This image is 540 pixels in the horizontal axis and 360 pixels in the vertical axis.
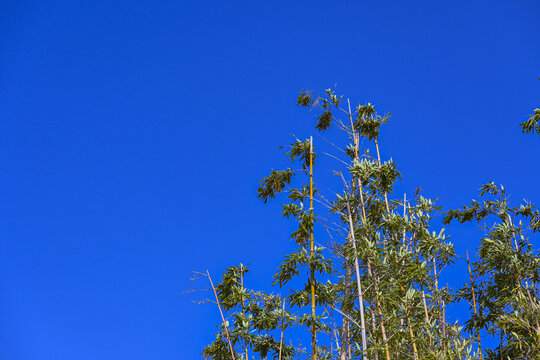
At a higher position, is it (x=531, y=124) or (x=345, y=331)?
(x=531, y=124)

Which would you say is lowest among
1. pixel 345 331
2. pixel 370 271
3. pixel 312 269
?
pixel 345 331

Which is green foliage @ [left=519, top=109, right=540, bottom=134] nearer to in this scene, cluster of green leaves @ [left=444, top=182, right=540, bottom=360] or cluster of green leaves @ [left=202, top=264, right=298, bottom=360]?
cluster of green leaves @ [left=444, top=182, right=540, bottom=360]

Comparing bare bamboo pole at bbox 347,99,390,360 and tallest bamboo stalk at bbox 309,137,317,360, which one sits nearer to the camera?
tallest bamboo stalk at bbox 309,137,317,360

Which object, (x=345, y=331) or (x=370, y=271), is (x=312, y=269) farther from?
(x=370, y=271)

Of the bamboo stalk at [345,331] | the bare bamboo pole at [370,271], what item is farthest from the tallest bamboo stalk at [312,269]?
the bare bamboo pole at [370,271]

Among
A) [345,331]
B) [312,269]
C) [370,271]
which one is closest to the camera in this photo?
[345,331]

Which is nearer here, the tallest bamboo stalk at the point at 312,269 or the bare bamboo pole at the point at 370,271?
the tallest bamboo stalk at the point at 312,269

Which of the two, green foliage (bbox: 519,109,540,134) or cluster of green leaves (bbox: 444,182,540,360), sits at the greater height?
green foliage (bbox: 519,109,540,134)

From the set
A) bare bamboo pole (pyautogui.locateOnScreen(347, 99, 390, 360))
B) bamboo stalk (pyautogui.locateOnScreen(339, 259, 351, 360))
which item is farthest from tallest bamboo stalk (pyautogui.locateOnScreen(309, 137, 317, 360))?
bare bamboo pole (pyautogui.locateOnScreen(347, 99, 390, 360))

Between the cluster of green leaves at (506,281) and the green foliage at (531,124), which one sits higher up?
the green foliage at (531,124)

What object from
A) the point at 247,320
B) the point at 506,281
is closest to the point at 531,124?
the point at 506,281

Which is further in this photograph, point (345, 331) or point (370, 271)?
point (370, 271)

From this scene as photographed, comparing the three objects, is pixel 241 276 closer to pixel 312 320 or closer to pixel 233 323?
pixel 233 323

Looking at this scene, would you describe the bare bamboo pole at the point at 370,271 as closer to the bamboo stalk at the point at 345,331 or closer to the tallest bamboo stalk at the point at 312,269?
the bamboo stalk at the point at 345,331
